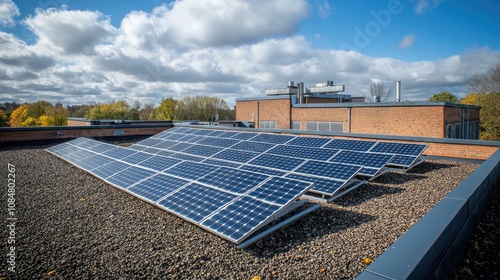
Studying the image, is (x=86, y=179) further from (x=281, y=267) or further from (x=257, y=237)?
(x=281, y=267)

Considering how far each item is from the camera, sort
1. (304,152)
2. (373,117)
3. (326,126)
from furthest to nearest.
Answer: (326,126)
(373,117)
(304,152)

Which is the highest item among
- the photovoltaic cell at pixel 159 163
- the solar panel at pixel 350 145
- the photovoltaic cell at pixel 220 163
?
the solar panel at pixel 350 145

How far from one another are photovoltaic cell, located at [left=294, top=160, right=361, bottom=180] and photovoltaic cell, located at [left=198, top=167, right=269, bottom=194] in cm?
242

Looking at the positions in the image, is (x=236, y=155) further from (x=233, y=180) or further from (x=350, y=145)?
(x=350, y=145)

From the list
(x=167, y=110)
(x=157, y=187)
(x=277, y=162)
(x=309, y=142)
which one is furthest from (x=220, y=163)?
(x=167, y=110)

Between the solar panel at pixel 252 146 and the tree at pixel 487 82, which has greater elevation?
the tree at pixel 487 82

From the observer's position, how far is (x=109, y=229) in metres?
6.50

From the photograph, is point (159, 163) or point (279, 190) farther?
point (159, 163)

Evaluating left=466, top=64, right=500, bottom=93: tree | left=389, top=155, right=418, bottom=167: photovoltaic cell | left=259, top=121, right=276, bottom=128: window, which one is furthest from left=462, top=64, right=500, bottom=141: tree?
left=389, top=155, right=418, bottom=167: photovoltaic cell

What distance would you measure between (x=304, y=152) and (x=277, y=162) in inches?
66.2

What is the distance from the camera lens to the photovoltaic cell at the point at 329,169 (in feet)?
29.7

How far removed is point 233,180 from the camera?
312 inches

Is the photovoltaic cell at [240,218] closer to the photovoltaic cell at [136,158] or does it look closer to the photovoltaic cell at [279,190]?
the photovoltaic cell at [279,190]

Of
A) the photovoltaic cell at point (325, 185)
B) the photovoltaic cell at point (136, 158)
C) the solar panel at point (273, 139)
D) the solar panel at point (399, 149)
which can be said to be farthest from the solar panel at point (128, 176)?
the solar panel at point (399, 149)
